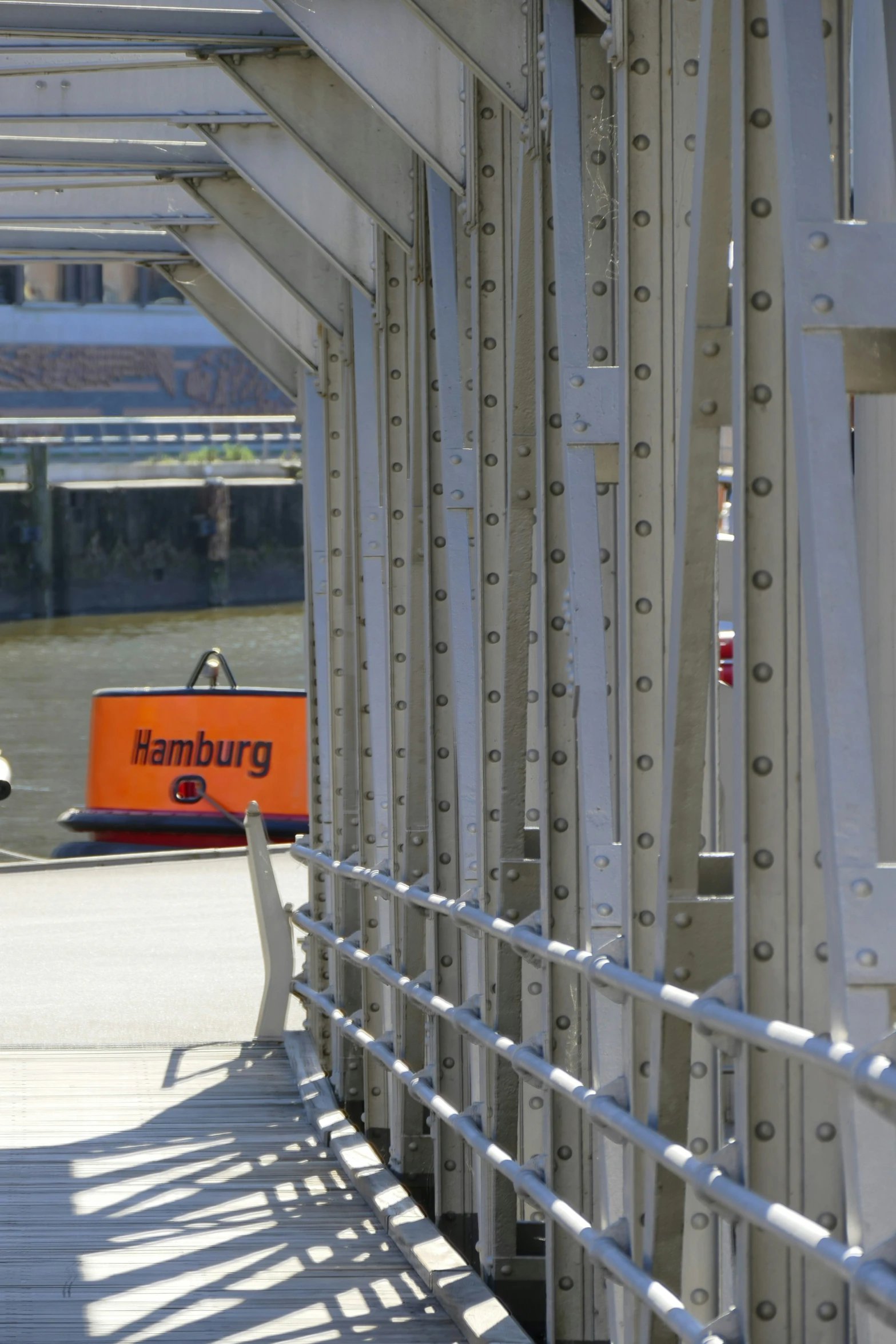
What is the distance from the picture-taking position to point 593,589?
4.24m

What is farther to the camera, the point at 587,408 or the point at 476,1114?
the point at 476,1114

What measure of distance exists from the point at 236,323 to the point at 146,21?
4180mm

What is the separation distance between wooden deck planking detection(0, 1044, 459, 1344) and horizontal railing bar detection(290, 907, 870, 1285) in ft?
2.26

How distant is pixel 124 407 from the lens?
60.5 meters

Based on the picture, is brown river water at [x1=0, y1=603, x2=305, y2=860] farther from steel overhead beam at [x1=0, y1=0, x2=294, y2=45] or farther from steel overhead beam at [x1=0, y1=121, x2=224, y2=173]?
steel overhead beam at [x1=0, y1=0, x2=294, y2=45]

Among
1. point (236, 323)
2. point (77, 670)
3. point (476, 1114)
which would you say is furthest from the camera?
point (77, 670)

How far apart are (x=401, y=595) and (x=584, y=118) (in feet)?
8.47

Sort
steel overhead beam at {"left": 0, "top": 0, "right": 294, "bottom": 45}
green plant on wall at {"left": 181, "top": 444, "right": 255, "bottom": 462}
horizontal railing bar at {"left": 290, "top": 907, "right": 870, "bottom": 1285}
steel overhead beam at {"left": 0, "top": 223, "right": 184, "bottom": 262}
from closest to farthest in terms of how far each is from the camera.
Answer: horizontal railing bar at {"left": 290, "top": 907, "right": 870, "bottom": 1285} → steel overhead beam at {"left": 0, "top": 0, "right": 294, "bottom": 45} → steel overhead beam at {"left": 0, "top": 223, "right": 184, "bottom": 262} → green plant on wall at {"left": 181, "top": 444, "right": 255, "bottom": 462}

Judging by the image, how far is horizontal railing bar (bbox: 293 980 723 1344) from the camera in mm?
3314

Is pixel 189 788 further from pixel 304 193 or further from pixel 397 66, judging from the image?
pixel 397 66

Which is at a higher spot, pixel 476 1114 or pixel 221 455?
pixel 221 455

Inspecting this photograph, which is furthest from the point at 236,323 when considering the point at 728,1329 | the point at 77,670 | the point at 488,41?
the point at 77,670

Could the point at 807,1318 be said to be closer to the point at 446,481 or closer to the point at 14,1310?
the point at 14,1310

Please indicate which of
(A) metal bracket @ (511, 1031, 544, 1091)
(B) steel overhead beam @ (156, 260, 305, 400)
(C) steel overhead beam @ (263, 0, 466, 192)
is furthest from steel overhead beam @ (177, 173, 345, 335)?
(A) metal bracket @ (511, 1031, 544, 1091)
